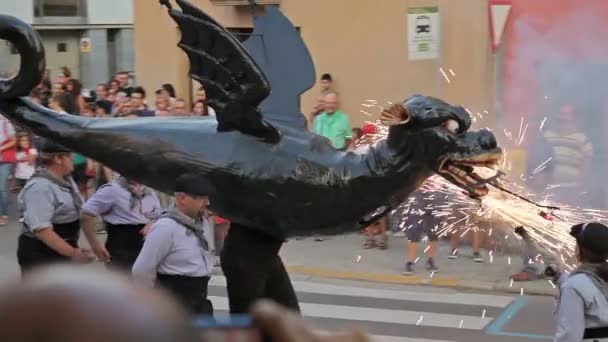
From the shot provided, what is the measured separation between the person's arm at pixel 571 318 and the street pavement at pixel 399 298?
2907mm

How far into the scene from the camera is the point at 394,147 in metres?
3.82

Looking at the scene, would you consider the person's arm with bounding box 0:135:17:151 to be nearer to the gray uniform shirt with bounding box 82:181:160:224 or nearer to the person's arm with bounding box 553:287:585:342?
the gray uniform shirt with bounding box 82:181:160:224

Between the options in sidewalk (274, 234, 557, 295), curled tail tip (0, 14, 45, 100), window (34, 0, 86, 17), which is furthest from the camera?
window (34, 0, 86, 17)

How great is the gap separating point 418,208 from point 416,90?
3.88 meters

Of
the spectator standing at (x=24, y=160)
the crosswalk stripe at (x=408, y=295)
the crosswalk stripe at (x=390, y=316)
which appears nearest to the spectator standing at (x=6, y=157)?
the spectator standing at (x=24, y=160)

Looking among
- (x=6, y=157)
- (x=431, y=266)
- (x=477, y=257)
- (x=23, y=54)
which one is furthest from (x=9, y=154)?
(x=23, y=54)

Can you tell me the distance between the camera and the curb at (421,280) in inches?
389

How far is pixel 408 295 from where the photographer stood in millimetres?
9820

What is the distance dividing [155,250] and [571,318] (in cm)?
203

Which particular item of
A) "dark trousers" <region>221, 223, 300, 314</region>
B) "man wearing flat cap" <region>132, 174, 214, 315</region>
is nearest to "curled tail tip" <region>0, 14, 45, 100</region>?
"dark trousers" <region>221, 223, 300, 314</region>

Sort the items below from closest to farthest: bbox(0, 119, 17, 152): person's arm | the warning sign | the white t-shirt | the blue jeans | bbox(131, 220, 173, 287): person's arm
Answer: bbox(131, 220, 173, 287): person's arm → the white t-shirt → bbox(0, 119, 17, 152): person's arm → the blue jeans → the warning sign

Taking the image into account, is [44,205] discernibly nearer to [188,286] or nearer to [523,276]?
[188,286]

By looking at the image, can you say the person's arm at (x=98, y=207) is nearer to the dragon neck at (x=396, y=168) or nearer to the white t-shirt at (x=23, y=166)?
the dragon neck at (x=396, y=168)

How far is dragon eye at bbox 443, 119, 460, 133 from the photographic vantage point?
380cm
